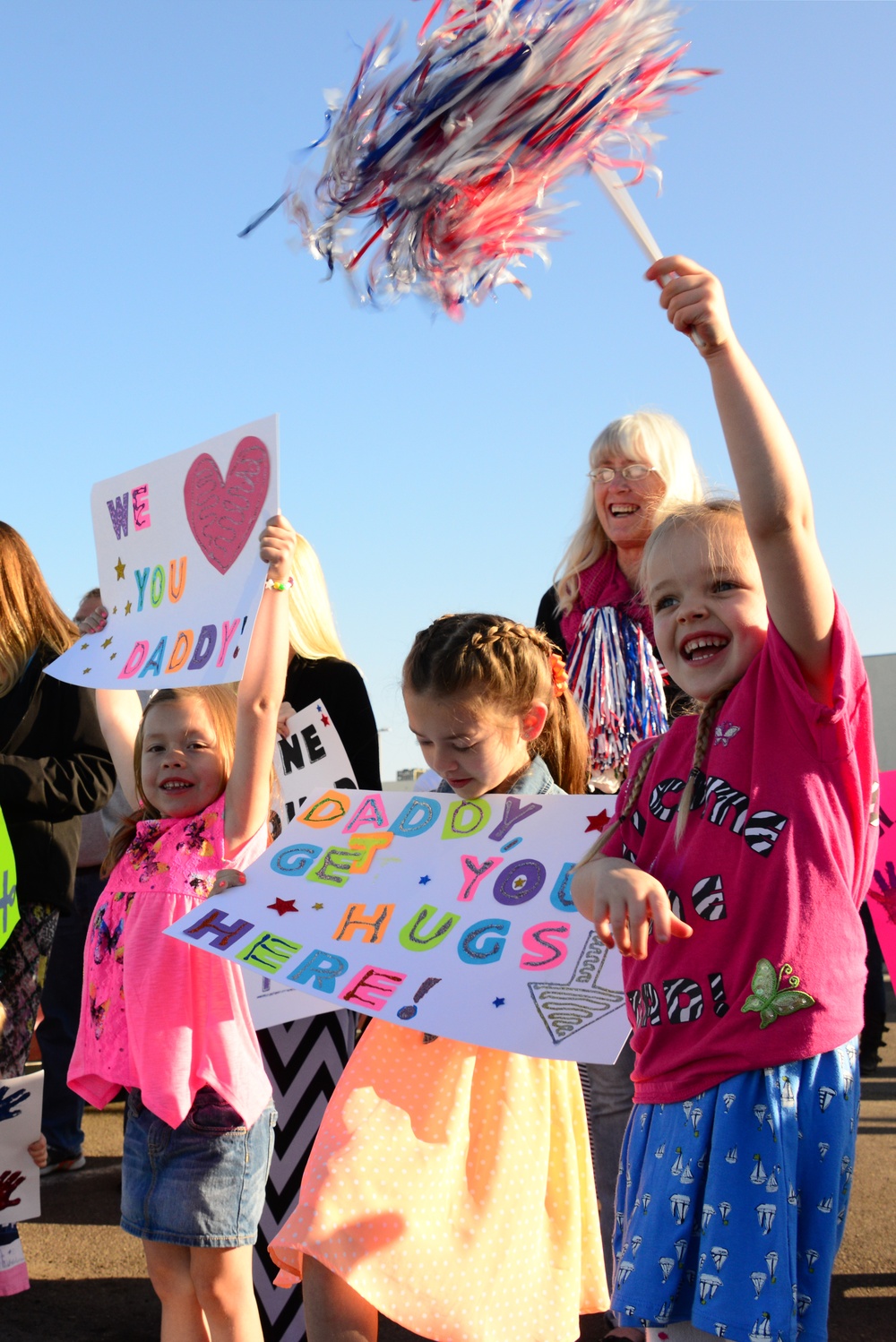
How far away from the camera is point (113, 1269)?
3.60 meters

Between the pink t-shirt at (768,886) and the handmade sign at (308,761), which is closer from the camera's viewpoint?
the pink t-shirt at (768,886)

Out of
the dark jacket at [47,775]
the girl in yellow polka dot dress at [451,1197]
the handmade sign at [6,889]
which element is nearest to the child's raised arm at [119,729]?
the dark jacket at [47,775]

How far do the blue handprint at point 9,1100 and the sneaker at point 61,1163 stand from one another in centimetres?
214

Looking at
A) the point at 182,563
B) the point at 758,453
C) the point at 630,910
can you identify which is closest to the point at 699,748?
the point at 630,910

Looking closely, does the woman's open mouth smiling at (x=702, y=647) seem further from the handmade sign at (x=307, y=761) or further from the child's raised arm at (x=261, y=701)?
the handmade sign at (x=307, y=761)

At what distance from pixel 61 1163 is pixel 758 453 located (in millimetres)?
4298

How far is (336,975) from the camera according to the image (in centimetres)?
211

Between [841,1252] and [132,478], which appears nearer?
[132,478]

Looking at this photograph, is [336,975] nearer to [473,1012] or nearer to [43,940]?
[473,1012]

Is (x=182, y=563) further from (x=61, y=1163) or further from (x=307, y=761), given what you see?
(x=61, y=1163)

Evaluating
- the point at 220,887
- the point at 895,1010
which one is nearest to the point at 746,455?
the point at 220,887

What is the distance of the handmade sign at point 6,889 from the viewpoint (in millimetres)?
2902

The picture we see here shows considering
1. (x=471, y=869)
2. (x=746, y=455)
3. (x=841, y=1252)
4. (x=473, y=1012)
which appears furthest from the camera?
(x=841, y=1252)

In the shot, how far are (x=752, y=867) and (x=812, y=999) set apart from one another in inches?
7.2
